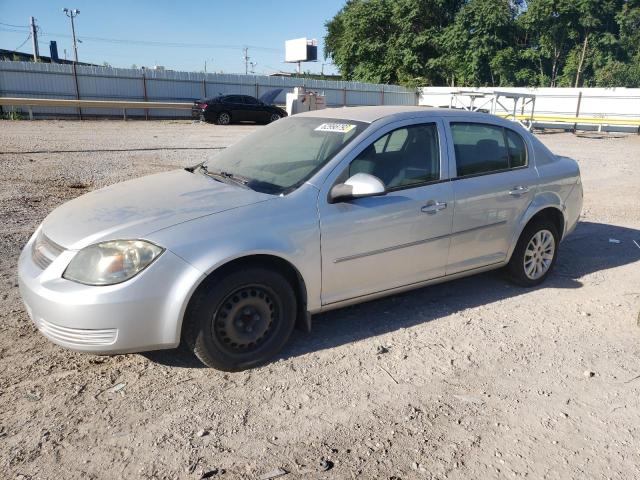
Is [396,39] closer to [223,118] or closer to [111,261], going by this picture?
[223,118]

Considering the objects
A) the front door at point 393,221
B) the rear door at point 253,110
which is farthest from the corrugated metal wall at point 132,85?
the front door at point 393,221

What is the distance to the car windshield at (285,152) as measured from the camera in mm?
3633

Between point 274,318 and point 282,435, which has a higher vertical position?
point 274,318

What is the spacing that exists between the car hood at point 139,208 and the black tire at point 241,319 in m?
0.47

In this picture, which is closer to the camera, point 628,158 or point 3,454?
point 3,454

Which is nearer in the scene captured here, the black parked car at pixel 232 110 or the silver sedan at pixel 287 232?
the silver sedan at pixel 287 232

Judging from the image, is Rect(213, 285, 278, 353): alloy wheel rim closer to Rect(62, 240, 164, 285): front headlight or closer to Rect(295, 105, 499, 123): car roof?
Rect(62, 240, 164, 285): front headlight

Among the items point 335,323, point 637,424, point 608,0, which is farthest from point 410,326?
point 608,0

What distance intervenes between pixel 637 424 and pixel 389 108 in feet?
9.20

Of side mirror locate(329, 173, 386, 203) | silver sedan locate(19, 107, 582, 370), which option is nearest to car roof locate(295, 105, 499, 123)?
silver sedan locate(19, 107, 582, 370)

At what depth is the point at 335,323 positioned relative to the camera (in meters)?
4.07

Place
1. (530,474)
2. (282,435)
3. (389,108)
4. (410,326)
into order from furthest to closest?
1. (389,108)
2. (410,326)
3. (282,435)
4. (530,474)

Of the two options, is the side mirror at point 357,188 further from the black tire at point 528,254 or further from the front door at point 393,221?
the black tire at point 528,254

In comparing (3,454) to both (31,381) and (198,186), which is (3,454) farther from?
(198,186)
